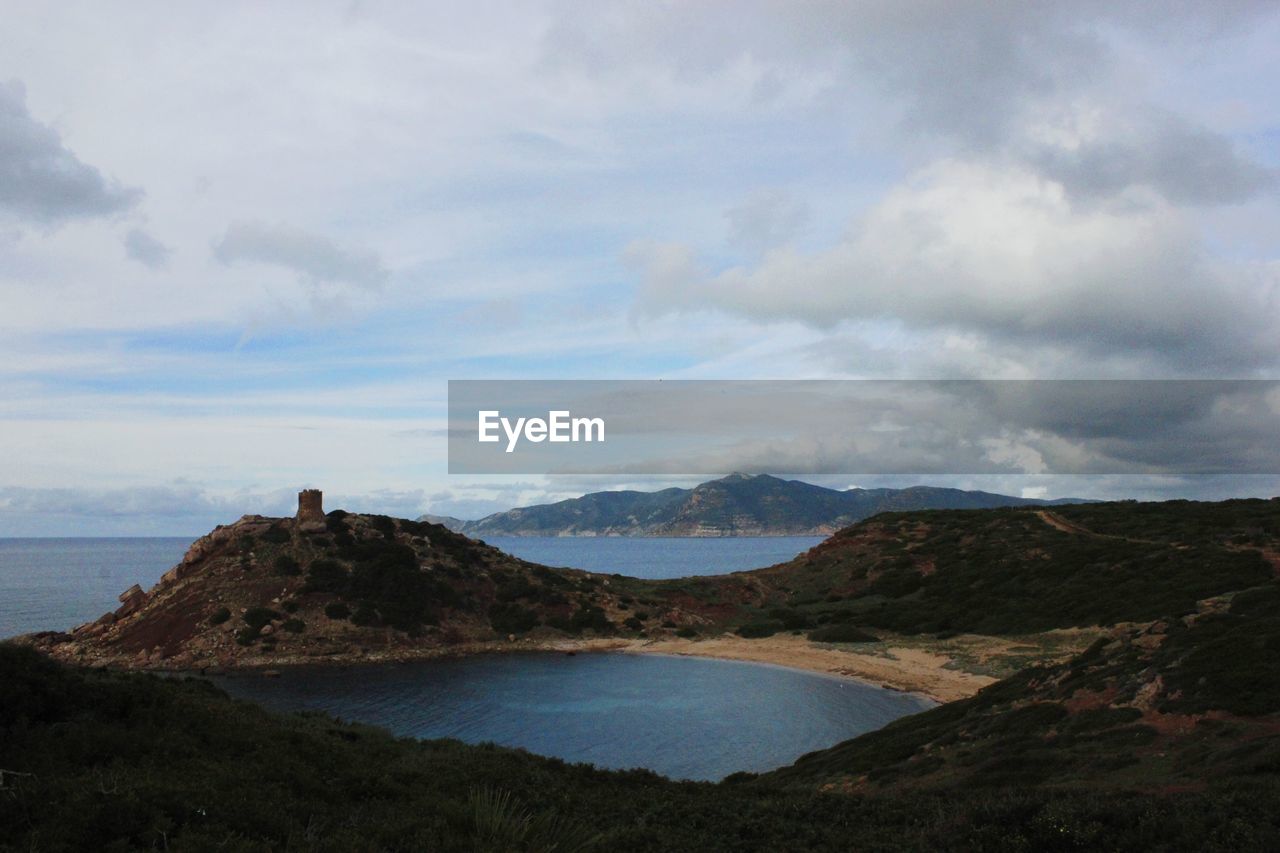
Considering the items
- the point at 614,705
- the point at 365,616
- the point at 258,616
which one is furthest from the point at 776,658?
the point at 258,616

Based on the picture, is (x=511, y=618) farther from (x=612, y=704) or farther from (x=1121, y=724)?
(x=1121, y=724)

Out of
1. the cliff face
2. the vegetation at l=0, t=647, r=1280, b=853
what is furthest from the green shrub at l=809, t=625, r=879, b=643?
the vegetation at l=0, t=647, r=1280, b=853

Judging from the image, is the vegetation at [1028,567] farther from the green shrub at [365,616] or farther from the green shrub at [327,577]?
the green shrub at [327,577]

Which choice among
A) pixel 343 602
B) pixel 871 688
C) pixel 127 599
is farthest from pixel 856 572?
pixel 127 599

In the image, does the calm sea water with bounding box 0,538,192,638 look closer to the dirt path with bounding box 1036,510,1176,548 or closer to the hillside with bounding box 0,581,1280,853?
the hillside with bounding box 0,581,1280,853

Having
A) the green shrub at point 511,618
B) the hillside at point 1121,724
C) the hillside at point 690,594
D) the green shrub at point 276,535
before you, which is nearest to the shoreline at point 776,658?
the hillside at point 690,594
